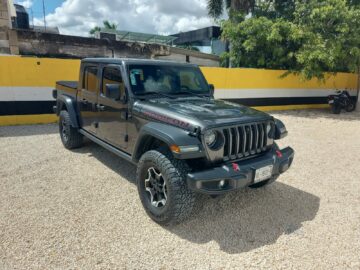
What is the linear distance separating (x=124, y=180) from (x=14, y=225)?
1620 millimetres

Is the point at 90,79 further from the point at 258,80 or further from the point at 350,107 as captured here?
the point at 350,107

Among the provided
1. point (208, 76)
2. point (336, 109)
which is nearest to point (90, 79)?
point (208, 76)

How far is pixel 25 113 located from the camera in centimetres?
778

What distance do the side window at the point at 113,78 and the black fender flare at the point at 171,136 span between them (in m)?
0.78

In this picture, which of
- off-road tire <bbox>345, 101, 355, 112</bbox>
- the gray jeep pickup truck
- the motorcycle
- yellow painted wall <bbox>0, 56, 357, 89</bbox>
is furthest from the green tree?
the gray jeep pickup truck

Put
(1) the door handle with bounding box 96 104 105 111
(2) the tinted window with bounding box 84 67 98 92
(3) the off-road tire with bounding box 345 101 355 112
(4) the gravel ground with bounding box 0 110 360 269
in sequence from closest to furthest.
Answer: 1. (4) the gravel ground with bounding box 0 110 360 269
2. (1) the door handle with bounding box 96 104 105 111
3. (2) the tinted window with bounding box 84 67 98 92
4. (3) the off-road tire with bounding box 345 101 355 112

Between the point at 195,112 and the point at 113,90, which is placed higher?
the point at 113,90

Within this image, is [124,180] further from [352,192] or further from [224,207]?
[352,192]

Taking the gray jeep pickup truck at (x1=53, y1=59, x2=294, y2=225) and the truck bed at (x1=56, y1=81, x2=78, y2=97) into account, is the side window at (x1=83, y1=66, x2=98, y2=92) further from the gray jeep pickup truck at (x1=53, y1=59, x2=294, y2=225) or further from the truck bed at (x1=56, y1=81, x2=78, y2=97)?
the truck bed at (x1=56, y1=81, x2=78, y2=97)

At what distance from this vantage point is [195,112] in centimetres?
326

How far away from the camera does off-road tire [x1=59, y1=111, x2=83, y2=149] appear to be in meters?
5.51

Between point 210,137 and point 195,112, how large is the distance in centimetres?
45

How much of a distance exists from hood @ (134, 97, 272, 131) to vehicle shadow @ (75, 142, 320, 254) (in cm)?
117

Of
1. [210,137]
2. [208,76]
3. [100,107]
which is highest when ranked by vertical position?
[208,76]
